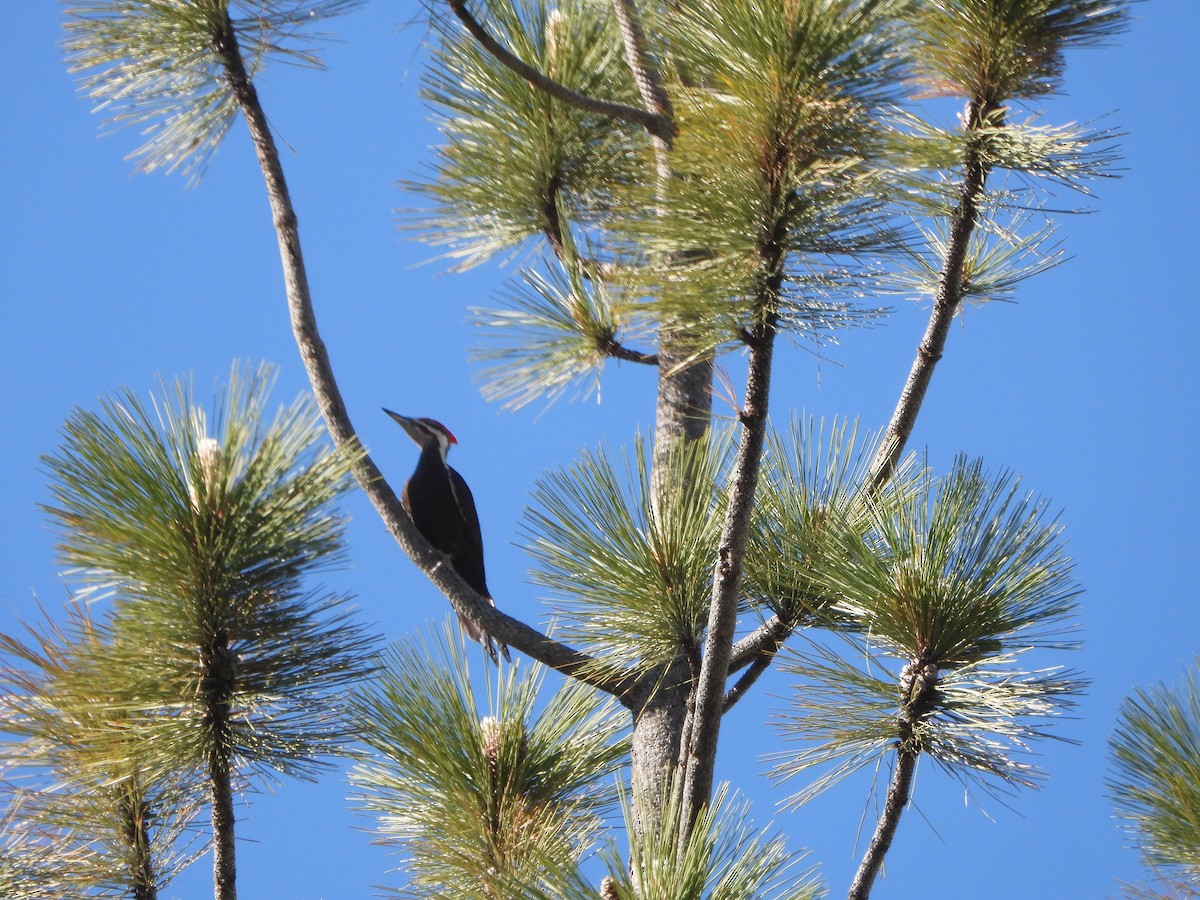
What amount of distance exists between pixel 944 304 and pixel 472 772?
889mm

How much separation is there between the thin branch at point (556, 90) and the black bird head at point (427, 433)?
1.57 meters

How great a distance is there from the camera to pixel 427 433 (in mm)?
3420

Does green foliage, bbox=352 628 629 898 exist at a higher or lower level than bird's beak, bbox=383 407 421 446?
lower

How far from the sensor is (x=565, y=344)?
74.6 inches

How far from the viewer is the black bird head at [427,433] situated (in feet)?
11.1

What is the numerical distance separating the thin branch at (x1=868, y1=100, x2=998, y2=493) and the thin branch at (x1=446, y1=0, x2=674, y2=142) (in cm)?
43

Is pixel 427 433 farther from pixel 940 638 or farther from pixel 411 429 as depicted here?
pixel 940 638

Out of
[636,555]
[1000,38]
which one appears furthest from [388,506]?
[1000,38]

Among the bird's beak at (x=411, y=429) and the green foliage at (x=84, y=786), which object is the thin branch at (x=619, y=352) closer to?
the green foliage at (x=84, y=786)

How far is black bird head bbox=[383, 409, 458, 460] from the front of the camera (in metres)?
3.39

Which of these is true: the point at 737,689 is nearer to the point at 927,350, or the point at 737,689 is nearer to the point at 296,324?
the point at 927,350

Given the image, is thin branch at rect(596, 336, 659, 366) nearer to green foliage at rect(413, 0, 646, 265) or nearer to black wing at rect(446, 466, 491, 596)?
green foliage at rect(413, 0, 646, 265)

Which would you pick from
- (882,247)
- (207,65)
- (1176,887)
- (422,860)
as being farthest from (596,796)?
→ (207,65)

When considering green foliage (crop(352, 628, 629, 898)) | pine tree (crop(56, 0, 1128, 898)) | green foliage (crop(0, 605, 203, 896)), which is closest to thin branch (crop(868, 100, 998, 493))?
pine tree (crop(56, 0, 1128, 898))
